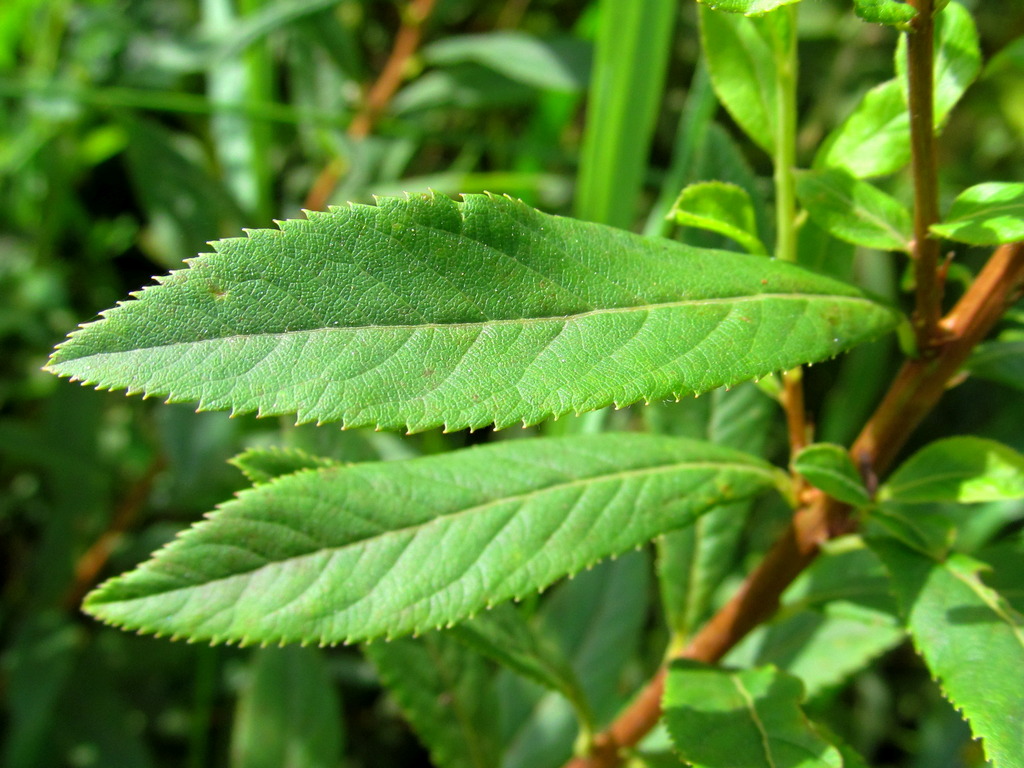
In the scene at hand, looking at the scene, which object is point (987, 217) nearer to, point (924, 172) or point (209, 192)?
point (924, 172)

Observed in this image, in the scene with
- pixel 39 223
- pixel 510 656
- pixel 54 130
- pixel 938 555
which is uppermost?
pixel 54 130

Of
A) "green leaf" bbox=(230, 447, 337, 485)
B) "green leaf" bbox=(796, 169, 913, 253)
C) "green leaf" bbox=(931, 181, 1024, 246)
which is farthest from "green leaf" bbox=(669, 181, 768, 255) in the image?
"green leaf" bbox=(230, 447, 337, 485)

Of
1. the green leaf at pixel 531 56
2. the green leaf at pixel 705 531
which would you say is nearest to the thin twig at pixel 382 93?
the green leaf at pixel 531 56

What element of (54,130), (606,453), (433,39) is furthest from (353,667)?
(433,39)

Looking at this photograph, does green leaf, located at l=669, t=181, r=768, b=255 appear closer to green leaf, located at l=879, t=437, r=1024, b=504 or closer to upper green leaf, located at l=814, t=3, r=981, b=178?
upper green leaf, located at l=814, t=3, r=981, b=178

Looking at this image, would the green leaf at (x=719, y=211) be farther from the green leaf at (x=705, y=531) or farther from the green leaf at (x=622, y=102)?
the green leaf at (x=622, y=102)

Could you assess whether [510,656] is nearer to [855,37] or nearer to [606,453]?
[606,453]
